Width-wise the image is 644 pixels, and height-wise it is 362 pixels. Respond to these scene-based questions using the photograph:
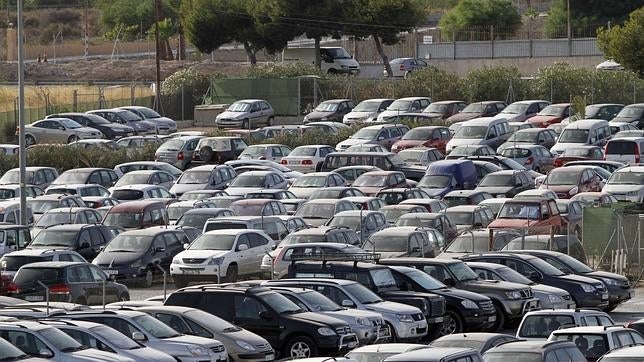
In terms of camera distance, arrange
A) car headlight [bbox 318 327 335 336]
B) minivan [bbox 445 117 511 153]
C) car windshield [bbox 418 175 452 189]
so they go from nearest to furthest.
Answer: car headlight [bbox 318 327 335 336], car windshield [bbox 418 175 452 189], minivan [bbox 445 117 511 153]

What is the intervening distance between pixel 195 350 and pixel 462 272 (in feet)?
31.1

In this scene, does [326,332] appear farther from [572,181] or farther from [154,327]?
[572,181]

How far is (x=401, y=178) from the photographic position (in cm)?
4878

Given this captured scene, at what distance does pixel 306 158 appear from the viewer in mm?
55344

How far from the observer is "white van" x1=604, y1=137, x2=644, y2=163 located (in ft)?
175

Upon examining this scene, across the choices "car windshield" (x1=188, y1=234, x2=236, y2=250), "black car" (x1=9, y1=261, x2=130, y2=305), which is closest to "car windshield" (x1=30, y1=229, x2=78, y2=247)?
"car windshield" (x1=188, y1=234, x2=236, y2=250)

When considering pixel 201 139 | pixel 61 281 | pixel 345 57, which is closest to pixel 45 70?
pixel 345 57

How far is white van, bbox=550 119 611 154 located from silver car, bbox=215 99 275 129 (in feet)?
56.8

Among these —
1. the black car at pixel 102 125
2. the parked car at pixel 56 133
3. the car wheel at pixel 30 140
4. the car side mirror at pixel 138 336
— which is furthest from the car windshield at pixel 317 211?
the black car at pixel 102 125

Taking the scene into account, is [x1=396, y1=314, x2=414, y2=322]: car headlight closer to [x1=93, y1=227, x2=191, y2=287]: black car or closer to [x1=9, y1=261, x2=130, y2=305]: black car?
[x1=9, y1=261, x2=130, y2=305]: black car

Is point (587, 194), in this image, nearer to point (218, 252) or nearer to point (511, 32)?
point (218, 252)

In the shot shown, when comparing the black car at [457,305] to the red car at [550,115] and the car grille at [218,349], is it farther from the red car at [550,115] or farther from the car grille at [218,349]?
the red car at [550,115]

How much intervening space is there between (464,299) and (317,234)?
22.1 ft

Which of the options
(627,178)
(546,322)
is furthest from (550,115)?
(546,322)
